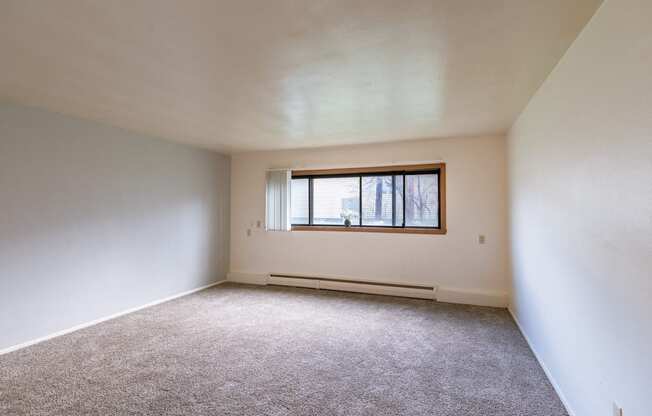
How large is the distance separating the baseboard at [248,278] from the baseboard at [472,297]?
2.84m

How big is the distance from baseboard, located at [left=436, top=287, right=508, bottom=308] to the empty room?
0.03m

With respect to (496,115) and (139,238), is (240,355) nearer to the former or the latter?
(139,238)

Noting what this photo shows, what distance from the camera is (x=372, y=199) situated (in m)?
5.03

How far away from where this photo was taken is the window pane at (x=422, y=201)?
15.3ft

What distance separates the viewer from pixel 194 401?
2129mm

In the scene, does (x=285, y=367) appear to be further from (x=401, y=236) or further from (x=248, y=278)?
(x=248, y=278)

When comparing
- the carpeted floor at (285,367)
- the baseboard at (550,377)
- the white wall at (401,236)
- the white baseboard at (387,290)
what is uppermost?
the white wall at (401,236)

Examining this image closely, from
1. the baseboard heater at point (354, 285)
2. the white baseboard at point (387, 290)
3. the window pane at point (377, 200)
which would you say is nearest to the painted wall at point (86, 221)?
the white baseboard at point (387, 290)

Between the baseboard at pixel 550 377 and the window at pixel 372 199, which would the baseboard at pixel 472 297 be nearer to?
the baseboard at pixel 550 377

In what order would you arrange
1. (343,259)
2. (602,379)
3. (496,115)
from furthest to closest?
(343,259) → (496,115) → (602,379)

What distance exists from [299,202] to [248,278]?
1.61 m

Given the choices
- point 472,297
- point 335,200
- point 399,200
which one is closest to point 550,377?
point 472,297

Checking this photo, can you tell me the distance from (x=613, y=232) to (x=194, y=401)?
2598 mm

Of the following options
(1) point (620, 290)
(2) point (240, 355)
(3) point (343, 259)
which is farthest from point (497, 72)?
(3) point (343, 259)
